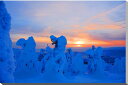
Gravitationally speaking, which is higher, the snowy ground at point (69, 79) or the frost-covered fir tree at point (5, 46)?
the frost-covered fir tree at point (5, 46)

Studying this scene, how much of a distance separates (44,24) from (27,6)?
0.64 metres

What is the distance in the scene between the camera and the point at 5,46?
7188 mm

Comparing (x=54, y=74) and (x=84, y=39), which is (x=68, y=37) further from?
(x=54, y=74)

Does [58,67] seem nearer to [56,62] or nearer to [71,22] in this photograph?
[56,62]

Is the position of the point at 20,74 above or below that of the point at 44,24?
below

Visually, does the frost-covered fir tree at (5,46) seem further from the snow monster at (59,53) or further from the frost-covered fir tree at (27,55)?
the snow monster at (59,53)

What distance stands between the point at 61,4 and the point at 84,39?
1129 millimetres

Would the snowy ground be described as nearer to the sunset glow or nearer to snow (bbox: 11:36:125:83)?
snow (bbox: 11:36:125:83)

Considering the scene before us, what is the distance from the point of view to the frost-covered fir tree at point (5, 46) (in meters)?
7.18

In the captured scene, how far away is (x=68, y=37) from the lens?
7.94 meters

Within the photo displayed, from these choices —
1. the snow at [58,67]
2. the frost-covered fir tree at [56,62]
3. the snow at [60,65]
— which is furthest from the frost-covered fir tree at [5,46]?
the frost-covered fir tree at [56,62]

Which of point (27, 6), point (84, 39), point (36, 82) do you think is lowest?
point (36, 82)

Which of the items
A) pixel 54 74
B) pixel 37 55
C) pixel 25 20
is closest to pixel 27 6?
pixel 25 20

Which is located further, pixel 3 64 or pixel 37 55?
pixel 37 55
